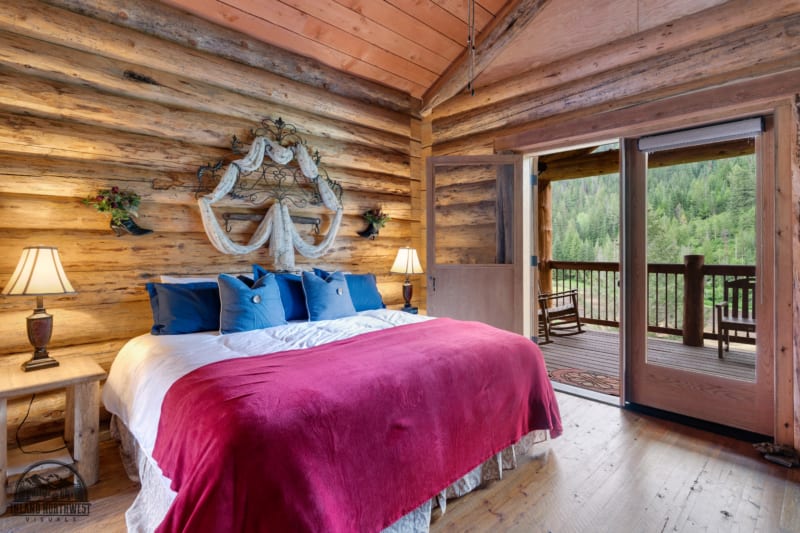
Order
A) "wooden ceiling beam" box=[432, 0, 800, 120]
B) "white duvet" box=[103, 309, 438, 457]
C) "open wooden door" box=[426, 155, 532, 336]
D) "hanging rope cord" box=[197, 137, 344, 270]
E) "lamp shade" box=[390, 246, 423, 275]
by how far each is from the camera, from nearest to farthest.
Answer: "white duvet" box=[103, 309, 438, 457]
"wooden ceiling beam" box=[432, 0, 800, 120]
"hanging rope cord" box=[197, 137, 344, 270]
"open wooden door" box=[426, 155, 532, 336]
"lamp shade" box=[390, 246, 423, 275]

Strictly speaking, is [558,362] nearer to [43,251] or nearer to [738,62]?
[738,62]

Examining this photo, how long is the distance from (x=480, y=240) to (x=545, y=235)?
291 centimetres

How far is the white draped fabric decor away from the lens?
3068mm

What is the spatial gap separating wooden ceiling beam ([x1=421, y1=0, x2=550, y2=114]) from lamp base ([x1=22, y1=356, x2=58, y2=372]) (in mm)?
4140

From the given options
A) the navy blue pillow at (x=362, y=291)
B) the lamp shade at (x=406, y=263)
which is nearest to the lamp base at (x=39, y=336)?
the navy blue pillow at (x=362, y=291)

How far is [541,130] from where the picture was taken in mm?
3562

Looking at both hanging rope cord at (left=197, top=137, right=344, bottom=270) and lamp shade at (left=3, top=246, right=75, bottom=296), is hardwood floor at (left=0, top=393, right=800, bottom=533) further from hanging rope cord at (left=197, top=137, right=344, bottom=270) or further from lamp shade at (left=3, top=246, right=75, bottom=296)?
hanging rope cord at (left=197, top=137, right=344, bottom=270)

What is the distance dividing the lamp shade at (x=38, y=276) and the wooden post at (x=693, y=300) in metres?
4.18

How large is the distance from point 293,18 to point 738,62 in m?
3.29

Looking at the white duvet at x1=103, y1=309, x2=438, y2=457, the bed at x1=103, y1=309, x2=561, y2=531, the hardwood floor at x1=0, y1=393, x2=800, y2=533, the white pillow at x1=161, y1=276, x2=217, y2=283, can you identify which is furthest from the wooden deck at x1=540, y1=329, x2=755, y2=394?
the white pillow at x1=161, y1=276, x2=217, y2=283

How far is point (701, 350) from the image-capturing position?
2.90m

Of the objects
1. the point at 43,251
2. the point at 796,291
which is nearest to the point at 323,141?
the point at 43,251

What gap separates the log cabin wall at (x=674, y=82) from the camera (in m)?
2.41

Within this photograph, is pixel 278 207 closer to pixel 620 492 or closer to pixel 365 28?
pixel 365 28
